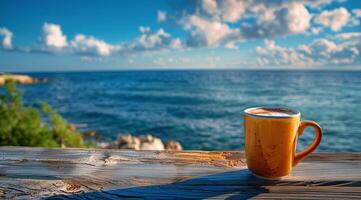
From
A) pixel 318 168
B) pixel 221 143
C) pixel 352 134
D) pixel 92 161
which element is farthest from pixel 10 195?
pixel 352 134

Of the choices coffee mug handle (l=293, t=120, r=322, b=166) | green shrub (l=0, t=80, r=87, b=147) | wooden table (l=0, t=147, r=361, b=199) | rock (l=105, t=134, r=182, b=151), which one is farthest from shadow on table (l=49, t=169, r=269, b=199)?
rock (l=105, t=134, r=182, b=151)

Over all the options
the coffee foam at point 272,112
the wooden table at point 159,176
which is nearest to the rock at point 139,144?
the wooden table at point 159,176

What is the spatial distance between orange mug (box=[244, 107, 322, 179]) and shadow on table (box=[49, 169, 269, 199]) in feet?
0.16

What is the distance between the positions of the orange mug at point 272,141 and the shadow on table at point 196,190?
0.05m

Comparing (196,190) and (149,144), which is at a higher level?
(196,190)

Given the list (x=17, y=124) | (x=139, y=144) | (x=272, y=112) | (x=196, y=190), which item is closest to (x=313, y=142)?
(x=272, y=112)

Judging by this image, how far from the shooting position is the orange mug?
2.97 ft

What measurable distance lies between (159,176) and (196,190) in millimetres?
157

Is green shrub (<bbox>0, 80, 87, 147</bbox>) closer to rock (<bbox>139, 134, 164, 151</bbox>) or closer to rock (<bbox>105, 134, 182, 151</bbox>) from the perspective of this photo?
rock (<bbox>105, 134, 182, 151</bbox>)

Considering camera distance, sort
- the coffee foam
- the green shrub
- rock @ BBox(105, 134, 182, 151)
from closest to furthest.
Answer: the coffee foam, the green shrub, rock @ BBox(105, 134, 182, 151)

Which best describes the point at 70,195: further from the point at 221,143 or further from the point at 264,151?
the point at 221,143

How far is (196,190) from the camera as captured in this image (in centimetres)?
89

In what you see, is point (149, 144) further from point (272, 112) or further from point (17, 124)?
point (272, 112)

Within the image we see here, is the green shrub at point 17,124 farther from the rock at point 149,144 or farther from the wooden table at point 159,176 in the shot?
the wooden table at point 159,176
